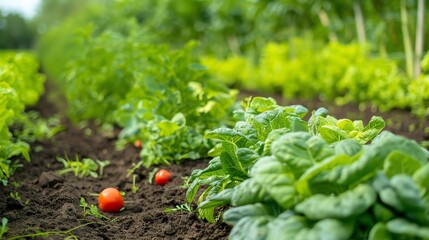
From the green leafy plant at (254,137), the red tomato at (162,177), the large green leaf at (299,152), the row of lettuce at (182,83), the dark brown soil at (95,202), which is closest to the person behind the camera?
the large green leaf at (299,152)

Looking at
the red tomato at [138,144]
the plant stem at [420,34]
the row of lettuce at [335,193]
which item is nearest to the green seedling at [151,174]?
the red tomato at [138,144]

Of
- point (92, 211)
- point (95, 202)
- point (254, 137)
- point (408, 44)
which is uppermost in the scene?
point (254, 137)

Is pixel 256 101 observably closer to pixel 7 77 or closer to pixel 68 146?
pixel 7 77

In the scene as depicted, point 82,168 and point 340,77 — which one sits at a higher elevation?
point 82,168

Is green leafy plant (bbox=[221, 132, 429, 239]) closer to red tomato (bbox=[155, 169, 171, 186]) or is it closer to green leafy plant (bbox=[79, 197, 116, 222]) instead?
green leafy plant (bbox=[79, 197, 116, 222])

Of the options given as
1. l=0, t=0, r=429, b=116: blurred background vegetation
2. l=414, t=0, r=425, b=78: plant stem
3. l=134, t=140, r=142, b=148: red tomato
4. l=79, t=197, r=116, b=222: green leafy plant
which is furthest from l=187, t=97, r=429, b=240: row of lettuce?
l=414, t=0, r=425, b=78: plant stem

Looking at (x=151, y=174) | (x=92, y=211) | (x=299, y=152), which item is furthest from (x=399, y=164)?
(x=151, y=174)

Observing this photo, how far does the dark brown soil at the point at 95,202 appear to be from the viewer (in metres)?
2.62

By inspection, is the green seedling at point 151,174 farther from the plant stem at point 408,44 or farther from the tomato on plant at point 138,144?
the plant stem at point 408,44

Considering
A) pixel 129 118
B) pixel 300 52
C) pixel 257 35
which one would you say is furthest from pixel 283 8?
pixel 129 118

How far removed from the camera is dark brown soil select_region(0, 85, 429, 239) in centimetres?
262

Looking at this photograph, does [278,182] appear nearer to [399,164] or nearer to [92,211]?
[399,164]

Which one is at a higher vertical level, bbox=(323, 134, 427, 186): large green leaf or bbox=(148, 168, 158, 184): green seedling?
bbox=(323, 134, 427, 186): large green leaf

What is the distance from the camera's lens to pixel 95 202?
3275 mm
